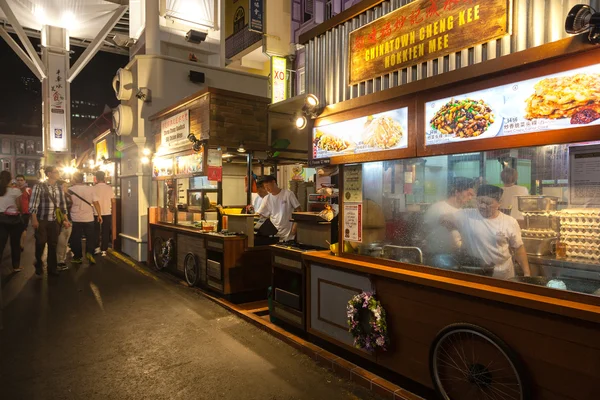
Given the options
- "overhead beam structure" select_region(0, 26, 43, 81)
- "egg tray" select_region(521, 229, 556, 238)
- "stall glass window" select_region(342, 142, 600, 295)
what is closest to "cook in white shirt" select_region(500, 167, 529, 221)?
"stall glass window" select_region(342, 142, 600, 295)

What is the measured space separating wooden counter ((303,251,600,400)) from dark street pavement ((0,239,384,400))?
0.66m

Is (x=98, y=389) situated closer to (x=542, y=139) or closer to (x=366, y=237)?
(x=366, y=237)

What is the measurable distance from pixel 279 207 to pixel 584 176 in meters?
5.34

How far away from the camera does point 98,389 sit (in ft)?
14.1

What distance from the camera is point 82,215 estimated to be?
1106 centimetres

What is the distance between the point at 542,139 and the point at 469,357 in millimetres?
2003

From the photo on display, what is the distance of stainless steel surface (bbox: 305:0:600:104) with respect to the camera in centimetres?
323

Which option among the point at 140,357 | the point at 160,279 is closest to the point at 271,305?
the point at 140,357

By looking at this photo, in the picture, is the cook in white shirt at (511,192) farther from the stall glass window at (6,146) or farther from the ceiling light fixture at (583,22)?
the stall glass window at (6,146)

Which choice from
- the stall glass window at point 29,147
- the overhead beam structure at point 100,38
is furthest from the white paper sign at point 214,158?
the stall glass window at point 29,147

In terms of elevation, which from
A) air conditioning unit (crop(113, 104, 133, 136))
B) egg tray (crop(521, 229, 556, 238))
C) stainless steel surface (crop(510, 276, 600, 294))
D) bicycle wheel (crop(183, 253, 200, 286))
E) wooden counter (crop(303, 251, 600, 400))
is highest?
air conditioning unit (crop(113, 104, 133, 136))

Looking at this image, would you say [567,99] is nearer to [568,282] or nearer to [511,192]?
[511,192]

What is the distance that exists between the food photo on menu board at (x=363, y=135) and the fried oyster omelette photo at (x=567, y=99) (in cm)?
135

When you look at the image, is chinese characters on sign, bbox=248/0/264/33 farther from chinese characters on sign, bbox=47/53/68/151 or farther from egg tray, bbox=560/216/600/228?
chinese characters on sign, bbox=47/53/68/151
